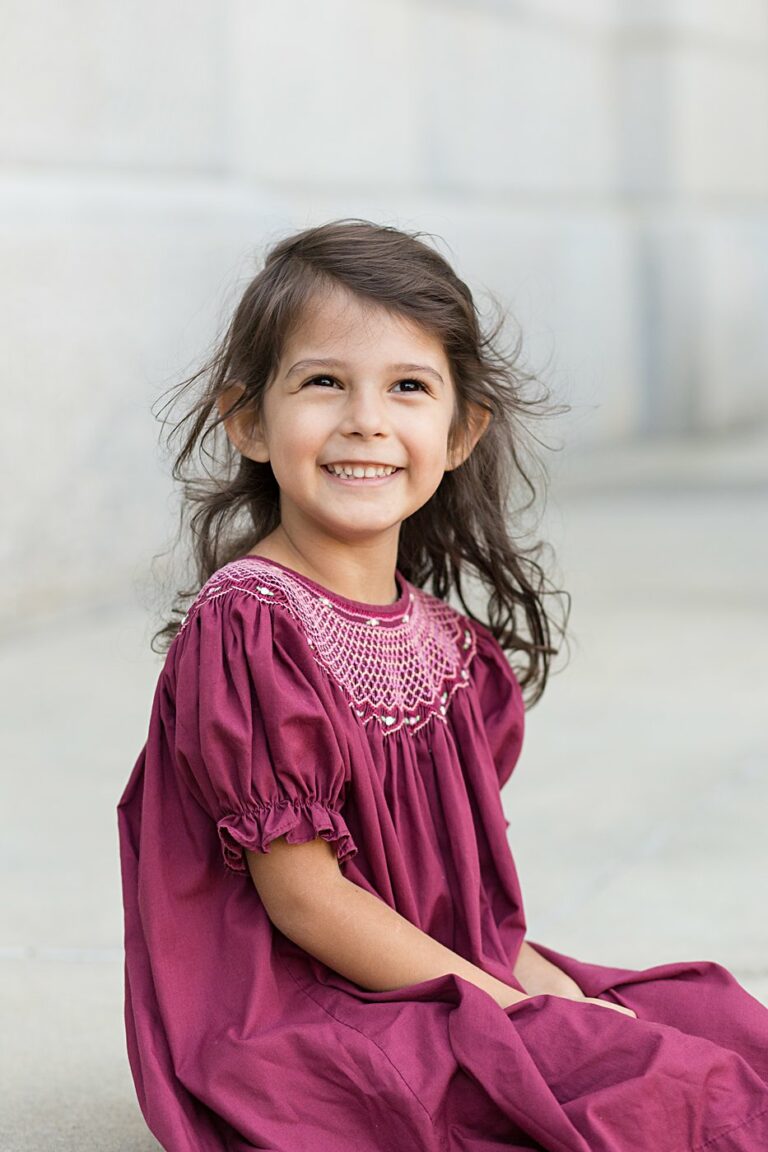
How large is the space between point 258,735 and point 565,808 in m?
1.86

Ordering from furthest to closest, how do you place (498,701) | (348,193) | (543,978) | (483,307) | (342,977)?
1. (483,307)
2. (348,193)
3. (498,701)
4. (543,978)
5. (342,977)

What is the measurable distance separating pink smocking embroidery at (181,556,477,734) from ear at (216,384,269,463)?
5.9 inches

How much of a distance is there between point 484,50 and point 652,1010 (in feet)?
24.8

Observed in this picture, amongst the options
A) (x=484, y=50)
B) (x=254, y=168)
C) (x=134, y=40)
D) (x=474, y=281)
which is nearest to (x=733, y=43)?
(x=484, y=50)

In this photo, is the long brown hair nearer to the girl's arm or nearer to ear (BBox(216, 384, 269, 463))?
ear (BBox(216, 384, 269, 463))

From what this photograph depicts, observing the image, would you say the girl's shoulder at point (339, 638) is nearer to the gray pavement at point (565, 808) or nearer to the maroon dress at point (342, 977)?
the maroon dress at point (342, 977)

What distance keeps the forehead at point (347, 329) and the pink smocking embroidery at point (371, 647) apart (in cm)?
27

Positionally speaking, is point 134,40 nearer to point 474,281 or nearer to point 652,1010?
point 474,281

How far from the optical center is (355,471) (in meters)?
2.17

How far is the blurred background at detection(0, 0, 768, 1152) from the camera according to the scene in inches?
128

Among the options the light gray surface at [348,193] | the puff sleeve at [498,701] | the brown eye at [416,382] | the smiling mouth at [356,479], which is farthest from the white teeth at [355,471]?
the light gray surface at [348,193]

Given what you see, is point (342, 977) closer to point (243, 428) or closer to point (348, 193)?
point (243, 428)

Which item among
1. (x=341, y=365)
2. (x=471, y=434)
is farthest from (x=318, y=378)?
(x=471, y=434)

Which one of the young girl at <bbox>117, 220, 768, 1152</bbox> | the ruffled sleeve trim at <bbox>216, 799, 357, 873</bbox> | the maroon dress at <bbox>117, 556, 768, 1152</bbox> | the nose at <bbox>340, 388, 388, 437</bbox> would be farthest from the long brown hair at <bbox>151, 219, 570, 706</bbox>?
the ruffled sleeve trim at <bbox>216, 799, 357, 873</bbox>
